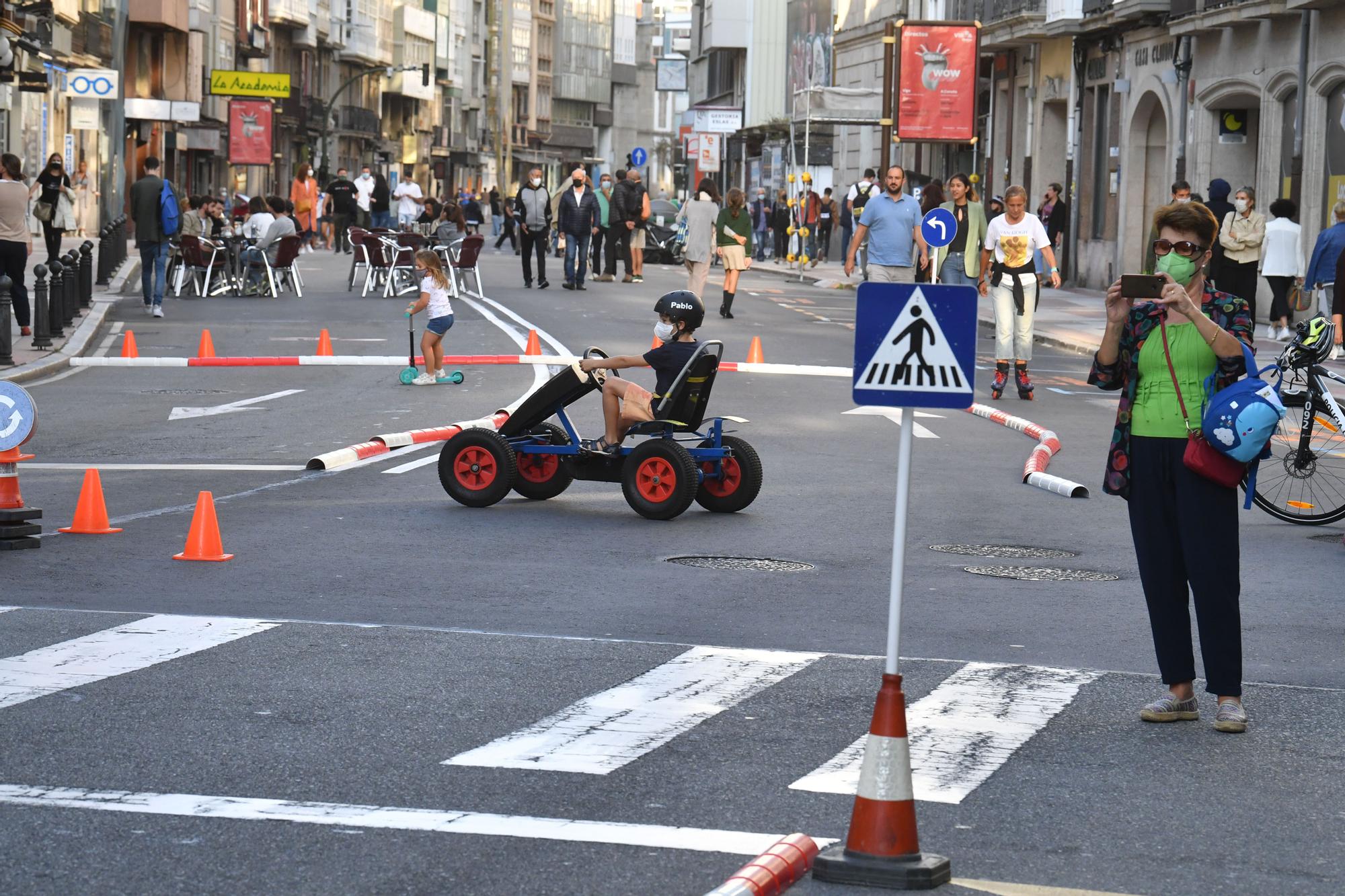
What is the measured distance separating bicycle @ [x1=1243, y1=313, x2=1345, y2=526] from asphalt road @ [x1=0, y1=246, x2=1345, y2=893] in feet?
0.62

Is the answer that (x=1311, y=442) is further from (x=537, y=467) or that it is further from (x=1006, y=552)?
(x=537, y=467)

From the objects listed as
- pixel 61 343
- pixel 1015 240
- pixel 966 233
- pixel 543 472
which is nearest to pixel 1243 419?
pixel 543 472

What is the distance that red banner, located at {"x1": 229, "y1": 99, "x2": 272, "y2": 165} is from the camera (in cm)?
6425

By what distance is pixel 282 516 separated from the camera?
11.8 metres

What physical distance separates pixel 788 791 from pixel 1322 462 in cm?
696

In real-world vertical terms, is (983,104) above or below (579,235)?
above

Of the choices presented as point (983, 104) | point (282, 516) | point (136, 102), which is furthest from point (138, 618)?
point (136, 102)

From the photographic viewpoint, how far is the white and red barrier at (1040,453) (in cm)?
1343

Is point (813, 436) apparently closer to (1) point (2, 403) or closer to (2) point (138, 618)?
(1) point (2, 403)

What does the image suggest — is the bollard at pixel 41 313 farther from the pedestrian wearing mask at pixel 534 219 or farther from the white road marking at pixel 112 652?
the white road marking at pixel 112 652

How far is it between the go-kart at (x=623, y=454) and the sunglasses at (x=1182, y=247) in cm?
504

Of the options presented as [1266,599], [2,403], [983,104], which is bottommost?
[1266,599]

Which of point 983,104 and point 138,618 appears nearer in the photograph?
point 138,618

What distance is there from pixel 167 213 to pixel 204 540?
1886 cm
